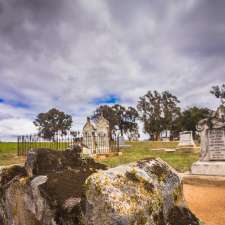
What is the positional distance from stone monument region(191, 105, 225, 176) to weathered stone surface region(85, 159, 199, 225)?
334 inches

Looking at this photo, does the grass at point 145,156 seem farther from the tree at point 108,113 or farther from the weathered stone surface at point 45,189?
the tree at point 108,113

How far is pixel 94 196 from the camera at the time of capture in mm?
2193

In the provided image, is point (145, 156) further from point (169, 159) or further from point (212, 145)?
point (212, 145)

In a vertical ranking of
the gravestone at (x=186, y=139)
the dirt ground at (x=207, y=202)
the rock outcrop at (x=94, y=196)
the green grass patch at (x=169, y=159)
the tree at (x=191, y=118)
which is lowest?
the dirt ground at (x=207, y=202)

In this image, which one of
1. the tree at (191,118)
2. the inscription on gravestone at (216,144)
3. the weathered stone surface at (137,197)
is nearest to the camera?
the weathered stone surface at (137,197)

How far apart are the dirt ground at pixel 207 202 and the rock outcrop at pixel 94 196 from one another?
137 inches

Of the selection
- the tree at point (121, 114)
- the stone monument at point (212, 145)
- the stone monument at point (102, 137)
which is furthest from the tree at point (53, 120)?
the stone monument at point (212, 145)

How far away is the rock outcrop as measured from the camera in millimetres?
2158

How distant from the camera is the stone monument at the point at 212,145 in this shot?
10727mm

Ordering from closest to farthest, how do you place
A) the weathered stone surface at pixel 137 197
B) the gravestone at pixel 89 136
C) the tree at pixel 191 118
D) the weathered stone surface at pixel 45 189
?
1. the weathered stone surface at pixel 137 197
2. the weathered stone surface at pixel 45 189
3. the gravestone at pixel 89 136
4. the tree at pixel 191 118

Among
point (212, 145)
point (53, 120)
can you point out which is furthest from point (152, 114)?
point (212, 145)

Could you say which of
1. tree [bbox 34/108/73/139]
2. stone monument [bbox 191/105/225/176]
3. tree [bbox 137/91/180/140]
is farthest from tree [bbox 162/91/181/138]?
stone monument [bbox 191/105/225/176]

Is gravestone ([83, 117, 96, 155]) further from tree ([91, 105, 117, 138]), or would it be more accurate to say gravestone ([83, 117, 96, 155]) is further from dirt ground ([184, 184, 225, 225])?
tree ([91, 105, 117, 138])

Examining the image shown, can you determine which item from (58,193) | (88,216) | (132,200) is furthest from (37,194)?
(132,200)
